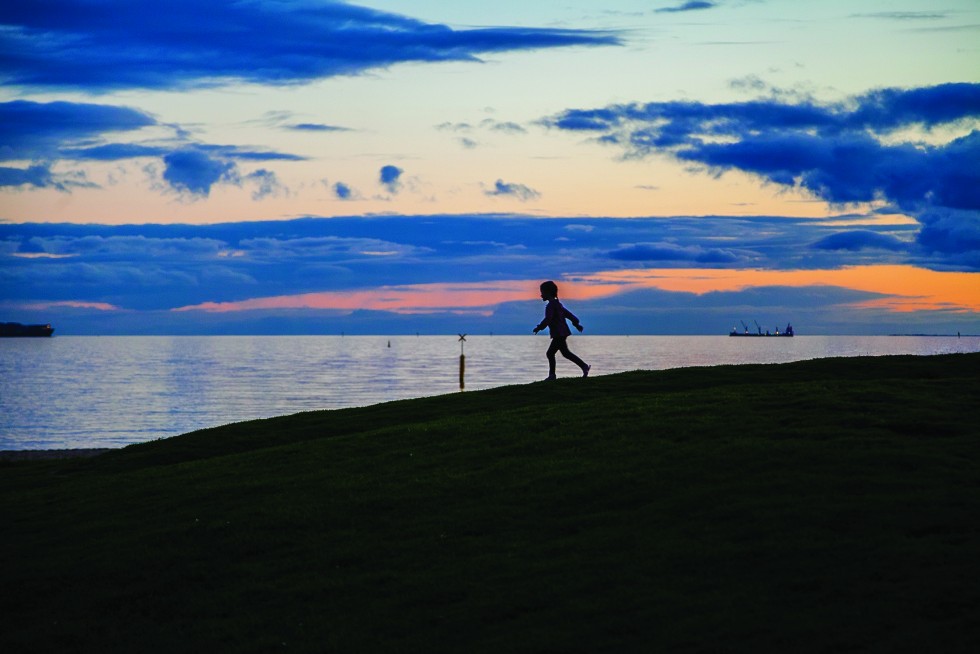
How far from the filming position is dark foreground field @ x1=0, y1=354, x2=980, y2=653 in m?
10.8

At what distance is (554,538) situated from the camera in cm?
1392

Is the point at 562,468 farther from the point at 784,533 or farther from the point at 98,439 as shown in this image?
the point at 98,439

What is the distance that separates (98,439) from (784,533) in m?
50.5

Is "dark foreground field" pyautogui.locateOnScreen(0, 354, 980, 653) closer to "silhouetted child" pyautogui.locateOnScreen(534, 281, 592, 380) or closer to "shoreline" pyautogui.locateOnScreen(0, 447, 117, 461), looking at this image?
"silhouetted child" pyautogui.locateOnScreen(534, 281, 592, 380)

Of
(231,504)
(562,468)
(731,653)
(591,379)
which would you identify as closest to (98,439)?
(591,379)

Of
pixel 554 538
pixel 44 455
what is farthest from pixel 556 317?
pixel 44 455

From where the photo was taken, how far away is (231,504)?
59.4ft

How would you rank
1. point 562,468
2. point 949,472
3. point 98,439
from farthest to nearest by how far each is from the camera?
point 98,439, point 562,468, point 949,472

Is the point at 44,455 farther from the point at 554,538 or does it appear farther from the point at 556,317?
the point at 554,538

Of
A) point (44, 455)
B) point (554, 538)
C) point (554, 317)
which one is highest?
point (554, 317)

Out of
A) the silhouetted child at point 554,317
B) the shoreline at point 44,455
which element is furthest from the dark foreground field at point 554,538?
the shoreline at point 44,455

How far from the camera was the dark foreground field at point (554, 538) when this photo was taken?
10.8 m

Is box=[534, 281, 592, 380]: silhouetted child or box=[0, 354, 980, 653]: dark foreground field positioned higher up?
box=[534, 281, 592, 380]: silhouetted child

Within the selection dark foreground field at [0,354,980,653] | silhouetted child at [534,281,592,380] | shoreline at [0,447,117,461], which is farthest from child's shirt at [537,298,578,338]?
shoreline at [0,447,117,461]
